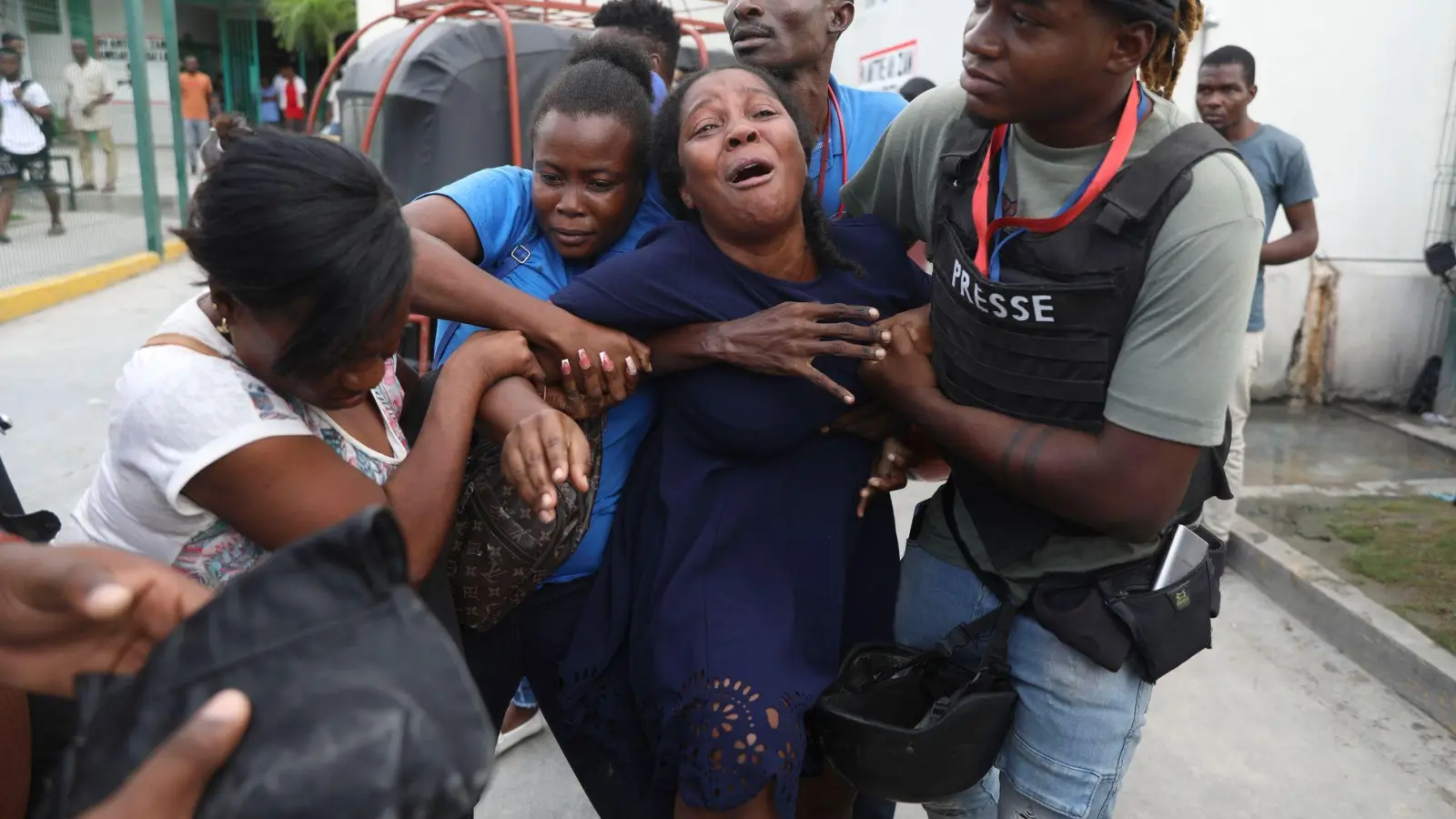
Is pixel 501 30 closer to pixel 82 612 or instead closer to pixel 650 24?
pixel 650 24

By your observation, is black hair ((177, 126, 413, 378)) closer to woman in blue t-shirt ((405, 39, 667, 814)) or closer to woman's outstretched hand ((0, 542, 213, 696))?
woman's outstretched hand ((0, 542, 213, 696))

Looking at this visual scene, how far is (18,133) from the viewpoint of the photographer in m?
8.59

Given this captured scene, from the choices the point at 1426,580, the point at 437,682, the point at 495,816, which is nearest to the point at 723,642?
the point at 437,682

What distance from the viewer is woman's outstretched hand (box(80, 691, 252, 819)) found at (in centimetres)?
81

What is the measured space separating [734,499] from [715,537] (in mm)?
75

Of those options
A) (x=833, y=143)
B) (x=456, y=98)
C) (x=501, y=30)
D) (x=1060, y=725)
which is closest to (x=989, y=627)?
(x=1060, y=725)

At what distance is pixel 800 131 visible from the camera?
202 cm

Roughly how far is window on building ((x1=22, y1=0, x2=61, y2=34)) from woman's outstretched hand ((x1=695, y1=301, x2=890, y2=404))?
31.1 feet

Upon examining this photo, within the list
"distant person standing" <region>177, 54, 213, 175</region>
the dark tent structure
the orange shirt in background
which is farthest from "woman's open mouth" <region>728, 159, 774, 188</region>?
the orange shirt in background

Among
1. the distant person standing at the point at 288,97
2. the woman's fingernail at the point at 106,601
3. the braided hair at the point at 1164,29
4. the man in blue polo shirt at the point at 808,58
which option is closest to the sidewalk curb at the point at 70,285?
the man in blue polo shirt at the point at 808,58

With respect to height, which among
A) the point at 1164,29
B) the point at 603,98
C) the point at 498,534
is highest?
the point at 1164,29

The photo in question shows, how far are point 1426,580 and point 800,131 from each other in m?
3.56

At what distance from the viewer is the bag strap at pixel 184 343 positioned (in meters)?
1.43

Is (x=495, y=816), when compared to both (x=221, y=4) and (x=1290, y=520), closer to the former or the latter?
(x=1290, y=520)
